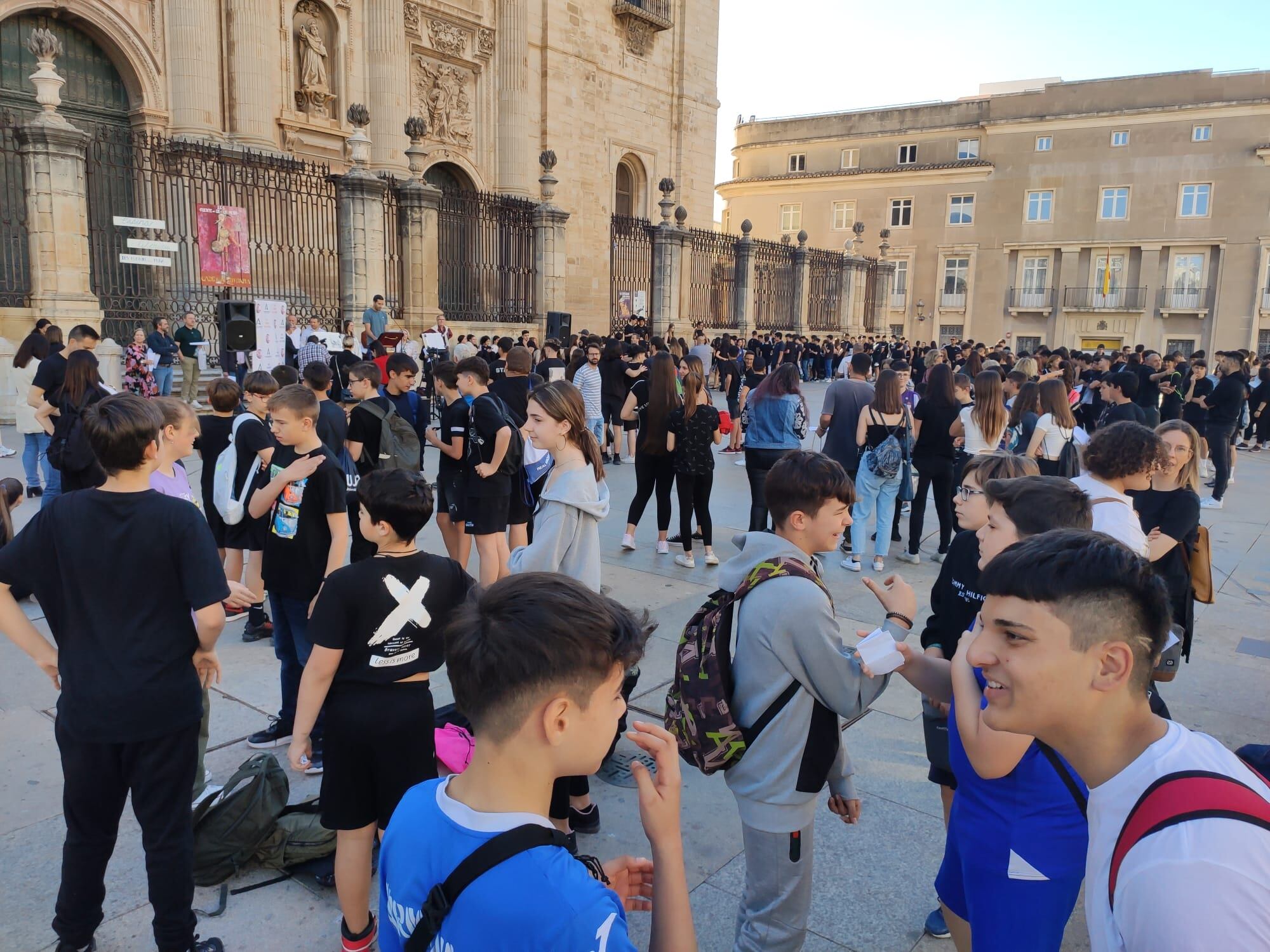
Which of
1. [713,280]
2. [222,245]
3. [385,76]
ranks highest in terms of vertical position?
[385,76]

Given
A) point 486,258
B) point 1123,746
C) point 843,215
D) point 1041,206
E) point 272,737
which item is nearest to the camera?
point 1123,746

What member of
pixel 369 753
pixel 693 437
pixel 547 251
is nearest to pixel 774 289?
pixel 547 251

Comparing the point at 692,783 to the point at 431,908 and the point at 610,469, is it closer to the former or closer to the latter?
the point at 431,908

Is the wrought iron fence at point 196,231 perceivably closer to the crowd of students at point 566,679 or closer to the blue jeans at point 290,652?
the crowd of students at point 566,679

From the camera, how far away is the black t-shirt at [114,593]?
2.61 meters

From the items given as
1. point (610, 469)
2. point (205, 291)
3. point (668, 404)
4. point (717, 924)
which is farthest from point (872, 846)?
point (205, 291)

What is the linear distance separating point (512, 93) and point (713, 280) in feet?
26.9

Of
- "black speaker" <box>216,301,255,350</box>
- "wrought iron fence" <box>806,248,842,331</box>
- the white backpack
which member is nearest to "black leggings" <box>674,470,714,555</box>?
the white backpack

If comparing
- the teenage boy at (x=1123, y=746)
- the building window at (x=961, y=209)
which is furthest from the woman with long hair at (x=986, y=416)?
the building window at (x=961, y=209)

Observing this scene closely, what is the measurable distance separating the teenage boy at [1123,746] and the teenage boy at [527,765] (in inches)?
25.4

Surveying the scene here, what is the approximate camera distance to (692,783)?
13.5 ft

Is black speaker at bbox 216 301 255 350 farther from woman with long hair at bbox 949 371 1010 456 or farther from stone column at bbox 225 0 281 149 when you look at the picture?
woman with long hair at bbox 949 371 1010 456

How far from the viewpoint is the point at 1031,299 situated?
4391 centimetres

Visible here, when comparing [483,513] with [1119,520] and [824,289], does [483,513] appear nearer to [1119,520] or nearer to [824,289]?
[1119,520]
